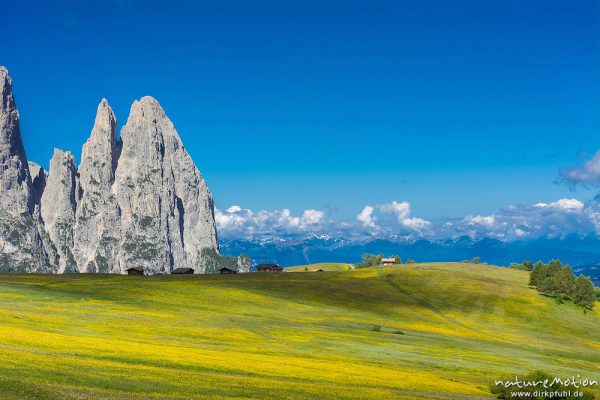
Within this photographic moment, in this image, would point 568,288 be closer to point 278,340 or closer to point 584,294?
point 584,294

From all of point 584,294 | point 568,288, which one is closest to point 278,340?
point 568,288

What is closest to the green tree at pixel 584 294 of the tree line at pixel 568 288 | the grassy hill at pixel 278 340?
the tree line at pixel 568 288

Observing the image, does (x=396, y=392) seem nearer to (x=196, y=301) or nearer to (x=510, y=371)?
(x=510, y=371)

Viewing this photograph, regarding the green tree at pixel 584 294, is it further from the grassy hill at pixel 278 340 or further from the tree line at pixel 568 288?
the grassy hill at pixel 278 340

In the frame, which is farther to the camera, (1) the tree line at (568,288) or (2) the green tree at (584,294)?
(1) the tree line at (568,288)

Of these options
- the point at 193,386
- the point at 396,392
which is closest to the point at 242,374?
the point at 193,386

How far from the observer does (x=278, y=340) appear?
68.8 meters

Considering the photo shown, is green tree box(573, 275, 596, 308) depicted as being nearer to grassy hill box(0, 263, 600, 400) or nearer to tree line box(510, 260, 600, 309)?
tree line box(510, 260, 600, 309)

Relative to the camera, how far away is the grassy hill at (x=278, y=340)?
1451 inches

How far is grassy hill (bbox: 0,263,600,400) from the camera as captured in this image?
36.8 meters

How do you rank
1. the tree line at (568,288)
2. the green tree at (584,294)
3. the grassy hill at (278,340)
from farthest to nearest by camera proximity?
the tree line at (568,288)
the green tree at (584,294)
the grassy hill at (278,340)

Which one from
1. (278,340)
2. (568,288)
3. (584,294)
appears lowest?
(278,340)

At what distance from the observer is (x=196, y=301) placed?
108750 mm

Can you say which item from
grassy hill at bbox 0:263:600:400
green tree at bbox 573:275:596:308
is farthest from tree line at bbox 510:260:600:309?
grassy hill at bbox 0:263:600:400
